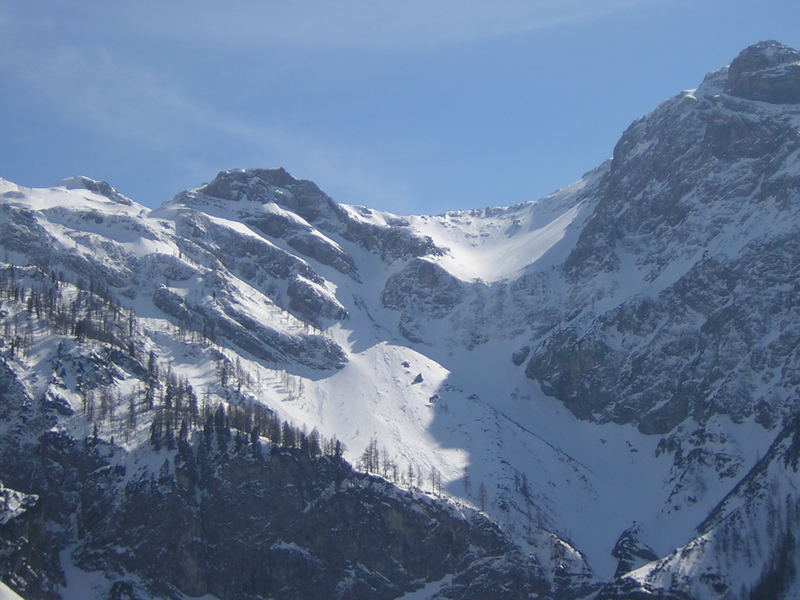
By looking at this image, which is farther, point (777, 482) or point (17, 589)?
point (777, 482)

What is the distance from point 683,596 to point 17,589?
97992 millimetres

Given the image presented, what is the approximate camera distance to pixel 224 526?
199875 millimetres

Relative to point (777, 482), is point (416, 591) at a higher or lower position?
lower

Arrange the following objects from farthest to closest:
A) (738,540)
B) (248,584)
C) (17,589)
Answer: (248,584) < (738,540) < (17,589)

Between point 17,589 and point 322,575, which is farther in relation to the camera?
point 322,575

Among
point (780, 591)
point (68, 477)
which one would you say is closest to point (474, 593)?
point (780, 591)

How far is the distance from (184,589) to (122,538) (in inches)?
529

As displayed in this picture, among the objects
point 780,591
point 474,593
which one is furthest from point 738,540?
point 474,593

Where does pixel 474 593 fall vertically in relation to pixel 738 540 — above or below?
below

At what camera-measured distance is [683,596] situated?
174 m

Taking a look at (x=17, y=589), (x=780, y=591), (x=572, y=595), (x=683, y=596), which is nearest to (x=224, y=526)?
(x=17, y=589)

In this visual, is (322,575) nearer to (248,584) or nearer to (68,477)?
(248,584)

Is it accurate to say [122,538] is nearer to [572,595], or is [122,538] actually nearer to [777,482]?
[572,595]

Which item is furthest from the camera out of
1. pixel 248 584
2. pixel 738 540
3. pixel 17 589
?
pixel 248 584
